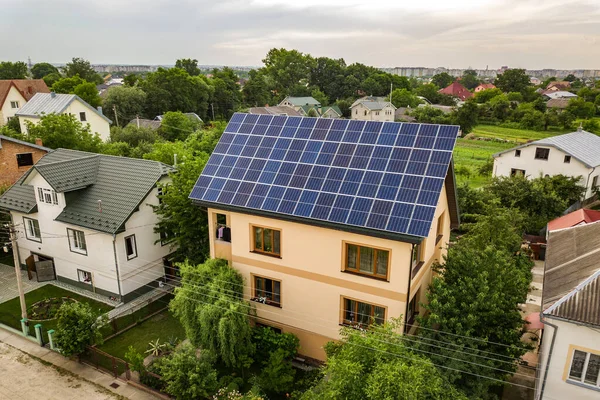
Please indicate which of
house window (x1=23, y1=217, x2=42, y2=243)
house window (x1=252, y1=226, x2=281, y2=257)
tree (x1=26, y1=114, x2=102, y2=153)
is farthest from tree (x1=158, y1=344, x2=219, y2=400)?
tree (x1=26, y1=114, x2=102, y2=153)

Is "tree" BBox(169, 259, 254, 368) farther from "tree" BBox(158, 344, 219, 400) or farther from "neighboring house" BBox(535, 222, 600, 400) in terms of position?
"neighboring house" BBox(535, 222, 600, 400)

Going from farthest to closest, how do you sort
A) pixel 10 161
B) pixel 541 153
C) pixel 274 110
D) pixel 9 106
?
pixel 274 110
pixel 9 106
pixel 541 153
pixel 10 161

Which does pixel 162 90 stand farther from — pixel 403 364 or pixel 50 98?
pixel 403 364

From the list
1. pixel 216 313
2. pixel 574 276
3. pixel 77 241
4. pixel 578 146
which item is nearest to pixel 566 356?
pixel 574 276

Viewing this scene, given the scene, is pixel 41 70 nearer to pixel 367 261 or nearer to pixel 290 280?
pixel 290 280

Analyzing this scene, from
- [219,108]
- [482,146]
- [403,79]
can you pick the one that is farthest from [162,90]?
[403,79]

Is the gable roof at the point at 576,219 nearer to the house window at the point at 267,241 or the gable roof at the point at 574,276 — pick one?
the gable roof at the point at 574,276
